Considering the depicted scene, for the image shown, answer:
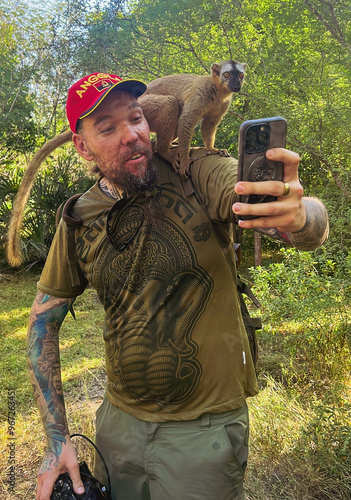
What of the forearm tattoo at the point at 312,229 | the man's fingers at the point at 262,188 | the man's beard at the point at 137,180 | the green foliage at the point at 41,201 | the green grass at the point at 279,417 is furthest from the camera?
the green foliage at the point at 41,201

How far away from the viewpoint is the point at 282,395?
383 cm

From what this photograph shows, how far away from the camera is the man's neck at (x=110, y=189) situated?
1.88 m

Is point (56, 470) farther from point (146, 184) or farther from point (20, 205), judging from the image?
point (20, 205)

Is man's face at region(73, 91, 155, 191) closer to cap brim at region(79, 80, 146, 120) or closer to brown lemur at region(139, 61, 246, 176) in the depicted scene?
cap brim at region(79, 80, 146, 120)

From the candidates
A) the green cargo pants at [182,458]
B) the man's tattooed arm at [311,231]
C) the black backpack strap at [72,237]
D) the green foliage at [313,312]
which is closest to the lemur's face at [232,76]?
the black backpack strap at [72,237]

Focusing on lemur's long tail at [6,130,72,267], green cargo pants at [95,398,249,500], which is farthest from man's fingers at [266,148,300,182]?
lemur's long tail at [6,130,72,267]

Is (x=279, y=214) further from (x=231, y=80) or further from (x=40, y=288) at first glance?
(x=231, y=80)

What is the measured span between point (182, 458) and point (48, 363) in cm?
79

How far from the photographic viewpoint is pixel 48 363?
2.03 m

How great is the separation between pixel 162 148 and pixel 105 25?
20.2 feet

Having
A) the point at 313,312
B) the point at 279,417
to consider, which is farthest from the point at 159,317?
the point at 313,312

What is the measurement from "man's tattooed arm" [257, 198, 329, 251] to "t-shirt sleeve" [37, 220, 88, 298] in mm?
983

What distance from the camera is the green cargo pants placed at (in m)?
1.59

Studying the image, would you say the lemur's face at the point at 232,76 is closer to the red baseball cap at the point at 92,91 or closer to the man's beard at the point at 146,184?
the red baseball cap at the point at 92,91
